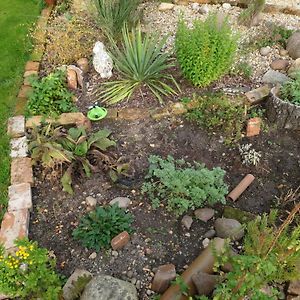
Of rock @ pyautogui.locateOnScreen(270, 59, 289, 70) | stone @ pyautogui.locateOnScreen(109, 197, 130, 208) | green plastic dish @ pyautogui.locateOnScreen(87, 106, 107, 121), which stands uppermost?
rock @ pyautogui.locateOnScreen(270, 59, 289, 70)

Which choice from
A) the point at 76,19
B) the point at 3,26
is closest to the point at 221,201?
the point at 76,19

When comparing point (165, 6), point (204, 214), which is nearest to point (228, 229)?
point (204, 214)

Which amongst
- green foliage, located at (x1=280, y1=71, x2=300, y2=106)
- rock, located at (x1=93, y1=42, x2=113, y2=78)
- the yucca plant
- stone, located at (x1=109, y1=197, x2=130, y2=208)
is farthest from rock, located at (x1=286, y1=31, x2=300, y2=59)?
stone, located at (x1=109, y1=197, x2=130, y2=208)

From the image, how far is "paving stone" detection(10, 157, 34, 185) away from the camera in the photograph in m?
3.61

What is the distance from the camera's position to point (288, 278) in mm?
2566

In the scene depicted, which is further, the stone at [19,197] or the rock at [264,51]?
the rock at [264,51]

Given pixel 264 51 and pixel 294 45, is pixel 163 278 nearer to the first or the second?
pixel 264 51

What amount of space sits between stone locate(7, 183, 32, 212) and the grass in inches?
4.1

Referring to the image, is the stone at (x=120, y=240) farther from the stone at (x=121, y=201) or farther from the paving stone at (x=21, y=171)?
the paving stone at (x=21, y=171)

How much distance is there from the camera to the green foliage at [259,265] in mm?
2162

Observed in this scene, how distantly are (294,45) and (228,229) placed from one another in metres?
2.65

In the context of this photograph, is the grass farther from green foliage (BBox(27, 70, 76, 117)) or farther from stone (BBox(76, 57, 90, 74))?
stone (BBox(76, 57, 90, 74))

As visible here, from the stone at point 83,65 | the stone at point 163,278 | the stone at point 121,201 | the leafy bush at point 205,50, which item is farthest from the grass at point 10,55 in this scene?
the leafy bush at point 205,50

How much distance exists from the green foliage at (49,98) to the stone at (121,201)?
1.21m
